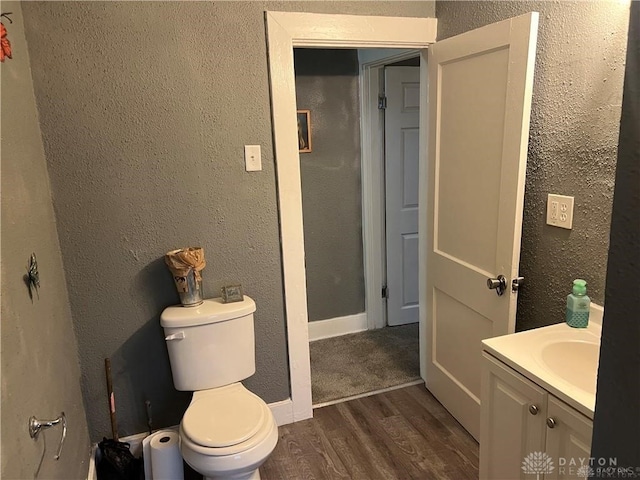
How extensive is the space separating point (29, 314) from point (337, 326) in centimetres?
240

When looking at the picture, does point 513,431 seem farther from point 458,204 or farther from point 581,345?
point 458,204

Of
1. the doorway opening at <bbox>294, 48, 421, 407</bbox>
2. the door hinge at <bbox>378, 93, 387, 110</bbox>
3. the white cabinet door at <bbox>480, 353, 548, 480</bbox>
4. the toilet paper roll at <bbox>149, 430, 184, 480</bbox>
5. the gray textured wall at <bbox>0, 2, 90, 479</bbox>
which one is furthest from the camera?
the door hinge at <bbox>378, 93, 387, 110</bbox>

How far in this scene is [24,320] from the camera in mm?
1343

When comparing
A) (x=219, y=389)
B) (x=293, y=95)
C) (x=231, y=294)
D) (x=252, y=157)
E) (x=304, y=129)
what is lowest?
(x=219, y=389)

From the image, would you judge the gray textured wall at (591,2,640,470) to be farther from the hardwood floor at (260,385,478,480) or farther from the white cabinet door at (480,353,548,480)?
the hardwood floor at (260,385,478,480)

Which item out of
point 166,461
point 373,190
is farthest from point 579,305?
point 373,190

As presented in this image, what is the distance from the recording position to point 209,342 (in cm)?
213

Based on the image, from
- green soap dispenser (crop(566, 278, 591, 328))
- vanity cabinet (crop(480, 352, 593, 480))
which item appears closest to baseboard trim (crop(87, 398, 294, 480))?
vanity cabinet (crop(480, 352, 593, 480))

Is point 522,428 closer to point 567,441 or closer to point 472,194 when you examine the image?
point 567,441

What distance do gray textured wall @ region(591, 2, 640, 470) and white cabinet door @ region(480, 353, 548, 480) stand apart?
2.97 feet

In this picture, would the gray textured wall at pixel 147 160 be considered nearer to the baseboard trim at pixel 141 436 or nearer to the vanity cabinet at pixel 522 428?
the baseboard trim at pixel 141 436

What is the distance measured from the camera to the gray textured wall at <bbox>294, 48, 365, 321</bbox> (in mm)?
3139

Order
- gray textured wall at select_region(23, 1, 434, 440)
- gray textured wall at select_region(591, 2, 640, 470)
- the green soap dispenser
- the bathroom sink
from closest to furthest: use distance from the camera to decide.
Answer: gray textured wall at select_region(591, 2, 640, 470) < the bathroom sink < the green soap dispenser < gray textured wall at select_region(23, 1, 434, 440)

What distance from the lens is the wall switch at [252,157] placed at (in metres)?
2.21
